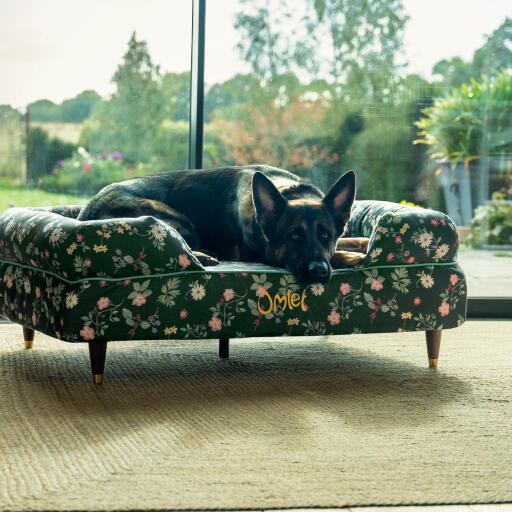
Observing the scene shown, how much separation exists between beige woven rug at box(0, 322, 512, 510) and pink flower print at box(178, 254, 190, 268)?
1.33 feet

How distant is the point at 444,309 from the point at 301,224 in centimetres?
61

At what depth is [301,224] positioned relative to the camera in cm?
263

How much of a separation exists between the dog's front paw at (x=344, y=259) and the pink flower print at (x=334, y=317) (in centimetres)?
19

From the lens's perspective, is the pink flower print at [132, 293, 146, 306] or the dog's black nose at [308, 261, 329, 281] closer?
the pink flower print at [132, 293, 146, 306]

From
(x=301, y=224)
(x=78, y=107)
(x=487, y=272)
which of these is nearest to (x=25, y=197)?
(x=78, y=107)

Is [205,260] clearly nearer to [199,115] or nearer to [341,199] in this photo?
[341,199]

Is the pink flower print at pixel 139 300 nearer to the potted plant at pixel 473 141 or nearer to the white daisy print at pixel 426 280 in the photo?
the white daisy print at pixel 426 280

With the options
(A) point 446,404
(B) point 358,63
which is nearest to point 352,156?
(B) point 358,63

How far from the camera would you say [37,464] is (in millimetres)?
1695

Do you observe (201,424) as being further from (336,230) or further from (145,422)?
(336,230)

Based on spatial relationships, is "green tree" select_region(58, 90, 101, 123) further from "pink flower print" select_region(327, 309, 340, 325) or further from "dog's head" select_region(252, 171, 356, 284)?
"pink flower print" select_region(327, 309, 340, 325)

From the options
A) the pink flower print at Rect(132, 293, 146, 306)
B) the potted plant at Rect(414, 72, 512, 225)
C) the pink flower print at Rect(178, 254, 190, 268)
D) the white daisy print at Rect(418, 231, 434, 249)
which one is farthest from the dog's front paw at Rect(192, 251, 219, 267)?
the potted plant at Rect(414, 72, 512, 225)

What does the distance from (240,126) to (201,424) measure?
235 cm

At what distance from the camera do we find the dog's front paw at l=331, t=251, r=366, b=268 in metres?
2.67
